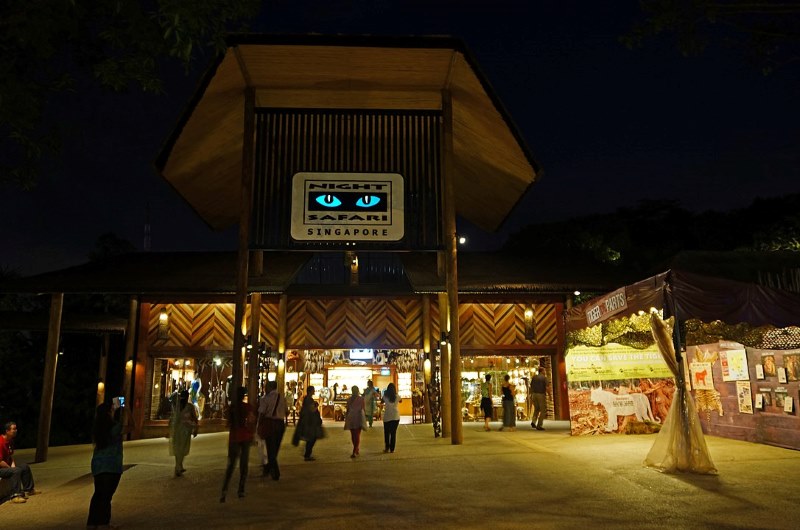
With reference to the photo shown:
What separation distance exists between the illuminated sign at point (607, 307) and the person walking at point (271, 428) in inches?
235

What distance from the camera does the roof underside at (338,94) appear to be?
10.6 m

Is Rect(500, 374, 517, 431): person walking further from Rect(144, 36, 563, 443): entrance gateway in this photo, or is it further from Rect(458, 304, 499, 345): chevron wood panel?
Rect(458, 304, 499, 345): chevron wood panel

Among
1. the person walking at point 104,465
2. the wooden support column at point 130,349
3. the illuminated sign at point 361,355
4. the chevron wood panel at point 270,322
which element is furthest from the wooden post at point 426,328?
the person walking at point 104,465

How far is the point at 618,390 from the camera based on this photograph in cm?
1319

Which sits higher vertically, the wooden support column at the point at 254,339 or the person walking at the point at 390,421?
the wooden support column at the point at 254,339

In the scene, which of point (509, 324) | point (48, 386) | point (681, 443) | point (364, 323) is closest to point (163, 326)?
point (48, 386)

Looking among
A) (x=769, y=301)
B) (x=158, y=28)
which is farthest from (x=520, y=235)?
(x=158, y=28)

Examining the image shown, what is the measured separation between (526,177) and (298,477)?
8129 millimetres

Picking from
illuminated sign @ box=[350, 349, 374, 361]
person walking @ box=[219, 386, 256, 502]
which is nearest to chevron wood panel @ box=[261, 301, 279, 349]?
illuminated sign @ box=[350, 349, 374, 361]

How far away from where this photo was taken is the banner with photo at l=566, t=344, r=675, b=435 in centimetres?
1308

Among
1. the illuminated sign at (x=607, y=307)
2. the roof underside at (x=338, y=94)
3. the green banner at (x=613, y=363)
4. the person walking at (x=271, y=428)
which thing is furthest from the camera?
the green banner at (x=613, y=363)

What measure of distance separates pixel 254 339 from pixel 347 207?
4.98 m

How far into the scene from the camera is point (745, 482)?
7.23 m

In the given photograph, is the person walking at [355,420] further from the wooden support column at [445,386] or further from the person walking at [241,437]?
the person walking at [241,437]
